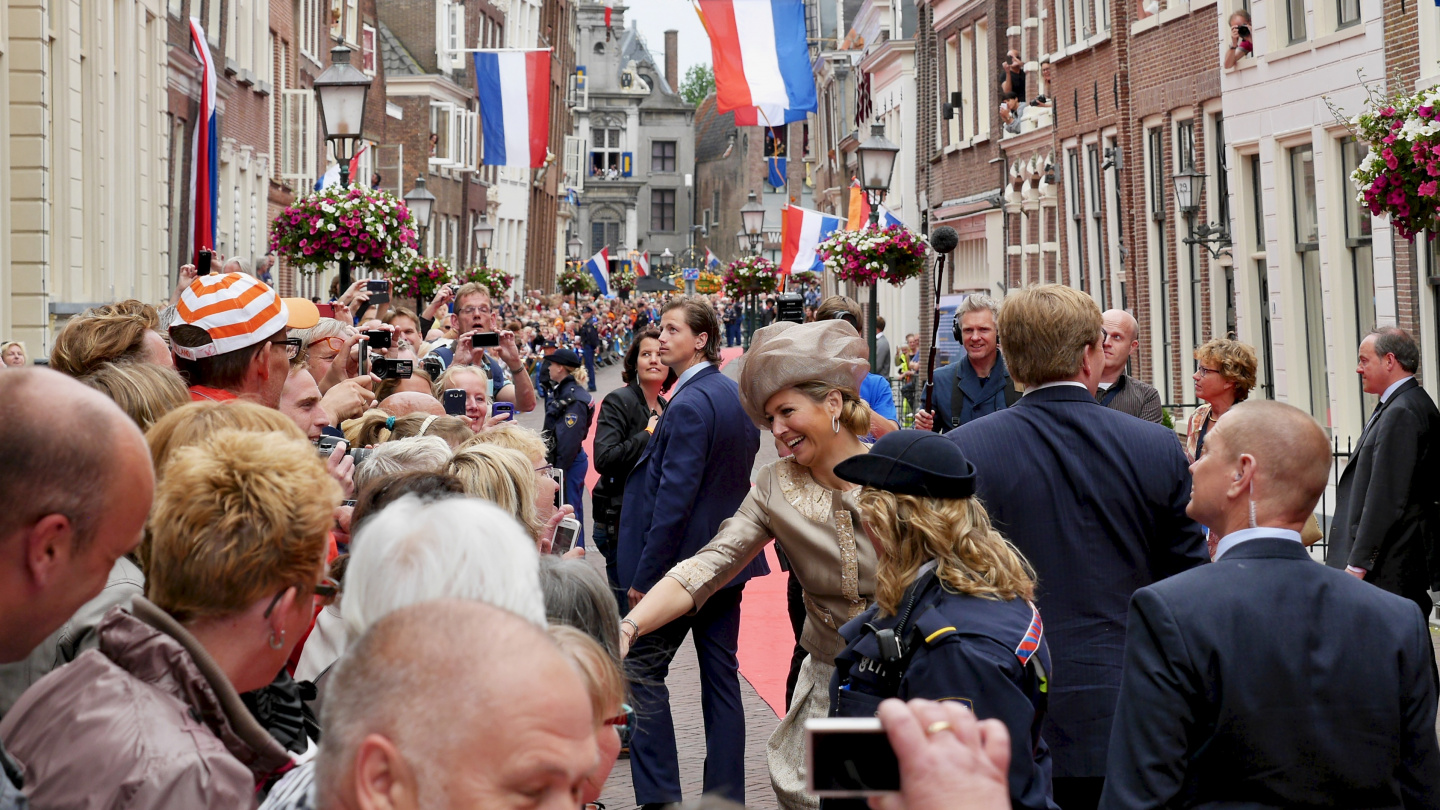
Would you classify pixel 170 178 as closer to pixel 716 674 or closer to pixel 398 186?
pixel 716 674

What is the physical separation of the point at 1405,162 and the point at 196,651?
831cm

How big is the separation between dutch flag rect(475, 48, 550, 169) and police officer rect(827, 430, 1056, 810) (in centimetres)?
1838

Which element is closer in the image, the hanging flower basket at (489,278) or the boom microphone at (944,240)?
the boom microphone at (944,240)

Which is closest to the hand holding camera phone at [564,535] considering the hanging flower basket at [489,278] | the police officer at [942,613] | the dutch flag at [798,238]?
the police officer at [942,613]

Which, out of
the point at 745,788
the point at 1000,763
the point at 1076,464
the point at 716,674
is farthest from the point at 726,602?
the point at 1000,763

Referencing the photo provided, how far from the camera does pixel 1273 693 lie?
3.25 metres

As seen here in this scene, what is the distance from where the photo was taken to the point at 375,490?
3936mm

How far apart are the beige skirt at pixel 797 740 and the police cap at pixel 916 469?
2.89ft

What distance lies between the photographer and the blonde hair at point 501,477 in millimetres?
4305

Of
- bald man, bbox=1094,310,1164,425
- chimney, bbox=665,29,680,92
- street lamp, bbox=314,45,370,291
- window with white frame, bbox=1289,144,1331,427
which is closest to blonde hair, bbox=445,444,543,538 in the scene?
bald man, bbox=1094,310,1164,425

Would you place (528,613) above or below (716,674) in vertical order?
above

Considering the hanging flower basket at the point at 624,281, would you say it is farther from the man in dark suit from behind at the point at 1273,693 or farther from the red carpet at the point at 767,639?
the man in dark suit from behind at the point at 1273,693

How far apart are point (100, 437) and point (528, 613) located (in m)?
0.68

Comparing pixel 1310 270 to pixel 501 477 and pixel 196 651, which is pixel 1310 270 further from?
pixel 196 651
